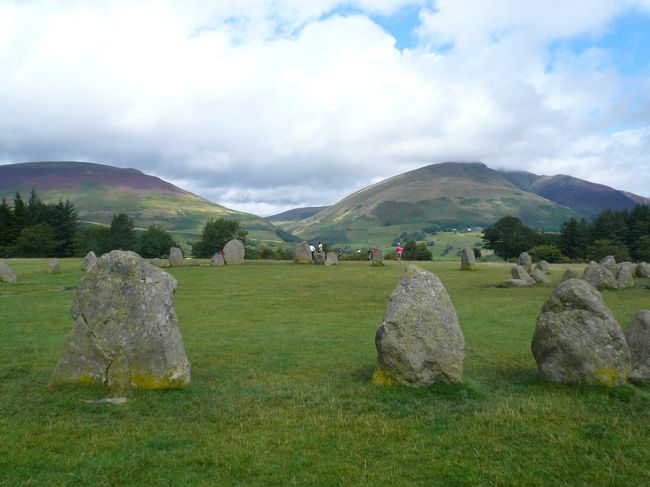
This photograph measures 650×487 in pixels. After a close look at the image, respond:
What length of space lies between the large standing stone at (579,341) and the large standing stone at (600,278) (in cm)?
2414

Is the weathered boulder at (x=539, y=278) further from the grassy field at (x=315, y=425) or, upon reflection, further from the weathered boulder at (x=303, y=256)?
the weathered boulder at (x=303, y=256)

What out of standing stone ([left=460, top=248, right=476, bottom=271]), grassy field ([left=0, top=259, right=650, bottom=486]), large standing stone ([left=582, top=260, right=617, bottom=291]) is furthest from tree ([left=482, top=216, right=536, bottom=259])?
grassy field ([left=0, top=259, right=650, bottom=486])

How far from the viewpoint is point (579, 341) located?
Result: 10953 mm

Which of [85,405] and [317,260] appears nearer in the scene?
[85,405]

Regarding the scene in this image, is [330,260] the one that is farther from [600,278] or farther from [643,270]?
[643,270]

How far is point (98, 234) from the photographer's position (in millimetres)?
94250

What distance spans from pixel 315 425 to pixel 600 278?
30.2m

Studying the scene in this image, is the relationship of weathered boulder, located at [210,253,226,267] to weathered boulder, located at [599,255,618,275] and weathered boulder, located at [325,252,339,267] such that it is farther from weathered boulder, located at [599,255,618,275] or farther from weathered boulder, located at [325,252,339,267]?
weathered boulder, located at [599,255,618,275]

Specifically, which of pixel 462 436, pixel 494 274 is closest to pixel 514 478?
pixel 462 436

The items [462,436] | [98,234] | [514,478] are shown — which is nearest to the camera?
[514,478]

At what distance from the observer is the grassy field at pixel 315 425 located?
23.4ft

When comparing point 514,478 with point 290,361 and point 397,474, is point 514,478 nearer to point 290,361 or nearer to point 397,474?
point 397,474

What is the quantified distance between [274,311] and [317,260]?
97.4 ft

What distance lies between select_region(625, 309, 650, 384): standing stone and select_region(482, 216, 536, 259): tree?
78.7 meters
